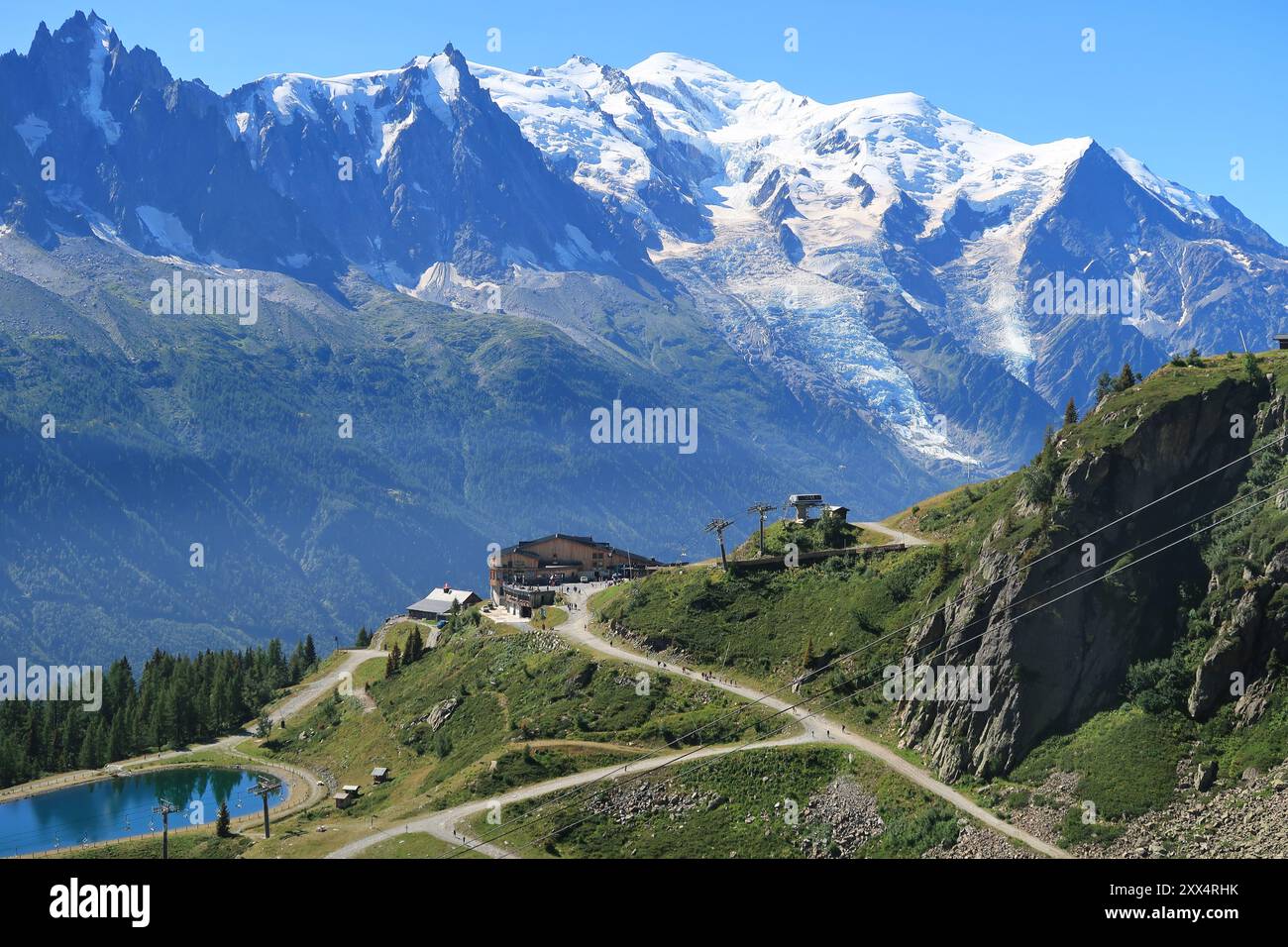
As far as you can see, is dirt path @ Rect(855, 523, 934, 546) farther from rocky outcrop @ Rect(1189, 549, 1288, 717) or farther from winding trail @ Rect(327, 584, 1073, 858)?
rocky outcrop @ Rect(1189, 549, 1288, 717)

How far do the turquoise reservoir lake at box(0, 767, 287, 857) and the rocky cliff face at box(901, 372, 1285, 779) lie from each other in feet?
230

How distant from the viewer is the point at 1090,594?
289 ft

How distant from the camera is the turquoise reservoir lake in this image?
415 feet

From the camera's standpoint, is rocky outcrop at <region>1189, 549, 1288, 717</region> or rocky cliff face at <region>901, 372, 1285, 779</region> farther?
rocky cliff face at <region>901, 372, 1285, 779</region>

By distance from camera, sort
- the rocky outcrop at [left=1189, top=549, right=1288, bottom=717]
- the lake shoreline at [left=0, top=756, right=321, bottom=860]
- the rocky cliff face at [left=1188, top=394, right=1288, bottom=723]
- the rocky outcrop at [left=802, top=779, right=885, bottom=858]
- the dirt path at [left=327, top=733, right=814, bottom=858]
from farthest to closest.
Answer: the lake shoreline at [left=0, top=756, right=321, bottom=860]
the dirt path at [left=327, top=733, right=814, bottom=858]
the rocky outcrop at [left=802, top=779, right=885, bottom=858]
the rocky outcrop at [left=1189, top=549, right=1288, bottom=717]
the rocky cliff face at [left=1188, top=394, right=1288, bottom=723]

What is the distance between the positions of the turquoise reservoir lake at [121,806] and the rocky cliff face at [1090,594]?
70199 millimetres

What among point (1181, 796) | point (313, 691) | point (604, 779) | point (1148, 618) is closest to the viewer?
point (1181, 796)

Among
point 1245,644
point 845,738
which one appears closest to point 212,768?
point 845,738

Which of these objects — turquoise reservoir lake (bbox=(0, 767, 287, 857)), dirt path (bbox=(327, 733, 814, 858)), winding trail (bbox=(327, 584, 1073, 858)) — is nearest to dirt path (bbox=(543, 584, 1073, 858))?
winding trail (bbox=(327, 584, 1073, 858))

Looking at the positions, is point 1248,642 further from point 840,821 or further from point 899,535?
point 899,535

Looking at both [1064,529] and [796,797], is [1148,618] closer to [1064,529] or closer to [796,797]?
[1064,529]

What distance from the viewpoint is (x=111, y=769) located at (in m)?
152
